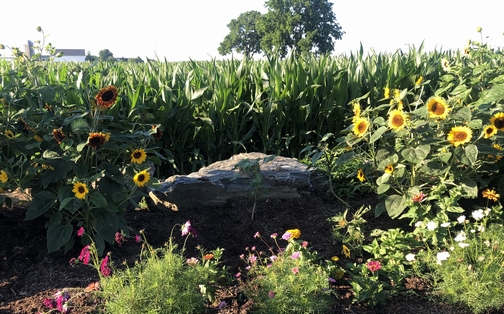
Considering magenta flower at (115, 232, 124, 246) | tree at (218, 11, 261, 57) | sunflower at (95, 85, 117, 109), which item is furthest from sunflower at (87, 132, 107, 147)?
tree at (218, 11, 261, 57)

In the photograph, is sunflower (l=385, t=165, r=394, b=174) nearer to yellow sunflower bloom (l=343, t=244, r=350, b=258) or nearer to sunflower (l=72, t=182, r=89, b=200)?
yellow sunflower bloom (l=343, t=244, r=350, b=258)

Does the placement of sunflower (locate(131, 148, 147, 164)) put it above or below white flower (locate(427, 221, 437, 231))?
above

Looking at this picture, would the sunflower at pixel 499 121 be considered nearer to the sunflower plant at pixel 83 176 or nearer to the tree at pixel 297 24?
the sunflower plant at pixel 83 176

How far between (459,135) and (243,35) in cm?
6148

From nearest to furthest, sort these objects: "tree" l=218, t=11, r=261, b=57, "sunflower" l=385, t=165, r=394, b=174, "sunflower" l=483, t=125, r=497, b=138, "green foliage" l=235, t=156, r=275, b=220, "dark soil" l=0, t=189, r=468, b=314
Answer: "dark soil" l=0, t=189, r=468, b=314 < "sunflower" l=483, t=125, r=497, b=138 < "sunflower" l=385, t=165, r=394, b=174 < "green foliage" l=235, t=156, r=275, b=220 < "tree" l=218, t=11, r=261, b=57

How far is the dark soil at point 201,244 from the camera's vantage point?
6.64 ft

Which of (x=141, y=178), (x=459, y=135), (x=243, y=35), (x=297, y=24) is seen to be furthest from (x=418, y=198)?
(x=243, y=35)

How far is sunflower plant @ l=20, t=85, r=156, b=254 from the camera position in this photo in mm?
2209

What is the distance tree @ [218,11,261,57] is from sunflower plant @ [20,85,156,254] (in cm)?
5885

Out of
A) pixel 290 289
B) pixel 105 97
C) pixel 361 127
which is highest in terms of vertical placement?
pixel 105 97

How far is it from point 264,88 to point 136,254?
2306 mm

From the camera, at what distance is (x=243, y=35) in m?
61.6

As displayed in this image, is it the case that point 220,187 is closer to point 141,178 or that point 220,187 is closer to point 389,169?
point 141,178

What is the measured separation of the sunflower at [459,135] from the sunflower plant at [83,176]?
1598mm
